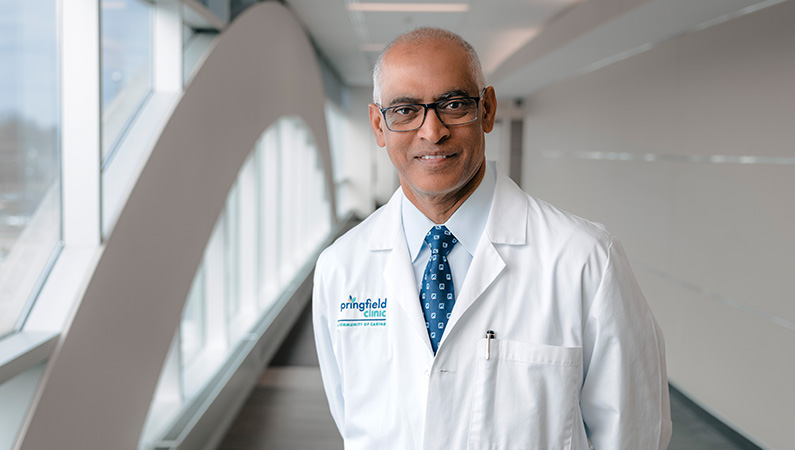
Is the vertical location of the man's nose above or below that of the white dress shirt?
above

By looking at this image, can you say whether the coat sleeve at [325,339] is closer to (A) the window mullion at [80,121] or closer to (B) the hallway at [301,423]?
(A) the window mullion at [80,121]

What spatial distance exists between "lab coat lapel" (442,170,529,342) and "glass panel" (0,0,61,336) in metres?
2.01

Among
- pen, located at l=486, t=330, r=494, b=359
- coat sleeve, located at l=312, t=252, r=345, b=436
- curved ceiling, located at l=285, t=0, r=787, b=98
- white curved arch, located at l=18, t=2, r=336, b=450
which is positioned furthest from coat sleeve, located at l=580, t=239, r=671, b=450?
curved ceiling, located at l=285, t=0, r=787, b=98

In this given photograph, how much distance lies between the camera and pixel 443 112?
1581 millimetres

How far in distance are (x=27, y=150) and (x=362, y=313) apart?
1916 mm

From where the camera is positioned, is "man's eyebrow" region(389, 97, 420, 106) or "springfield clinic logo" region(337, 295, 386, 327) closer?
"man's eyebrow" region(389, 97, 420, 106)

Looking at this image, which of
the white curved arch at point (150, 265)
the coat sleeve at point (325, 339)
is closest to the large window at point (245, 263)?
the white curved arch at point (150, 265)

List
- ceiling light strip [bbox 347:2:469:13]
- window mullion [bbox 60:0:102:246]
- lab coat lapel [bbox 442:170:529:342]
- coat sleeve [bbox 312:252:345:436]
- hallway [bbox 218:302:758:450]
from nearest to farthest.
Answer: lab coat lapel [bbox 442:170:529:342]
coat sleeve [bbox 312:252:345:436]
window mullion [bbox 60:0:102:246]
hallway [bbox 218:302:758:450]
ceiling light strip [bbox 347:2:469:13]

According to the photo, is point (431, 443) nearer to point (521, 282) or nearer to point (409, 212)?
point (521, 282)

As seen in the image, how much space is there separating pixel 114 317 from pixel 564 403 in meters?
2.50

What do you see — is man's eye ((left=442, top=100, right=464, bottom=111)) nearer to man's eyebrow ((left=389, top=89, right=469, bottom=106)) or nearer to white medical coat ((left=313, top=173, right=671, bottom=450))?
man's eyebrow ((left=389, top=89, right=469, bottom=106))

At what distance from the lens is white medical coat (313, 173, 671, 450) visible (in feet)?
5.33

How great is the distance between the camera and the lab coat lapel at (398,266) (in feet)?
5.62

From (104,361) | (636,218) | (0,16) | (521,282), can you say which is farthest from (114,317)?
(636,218)
